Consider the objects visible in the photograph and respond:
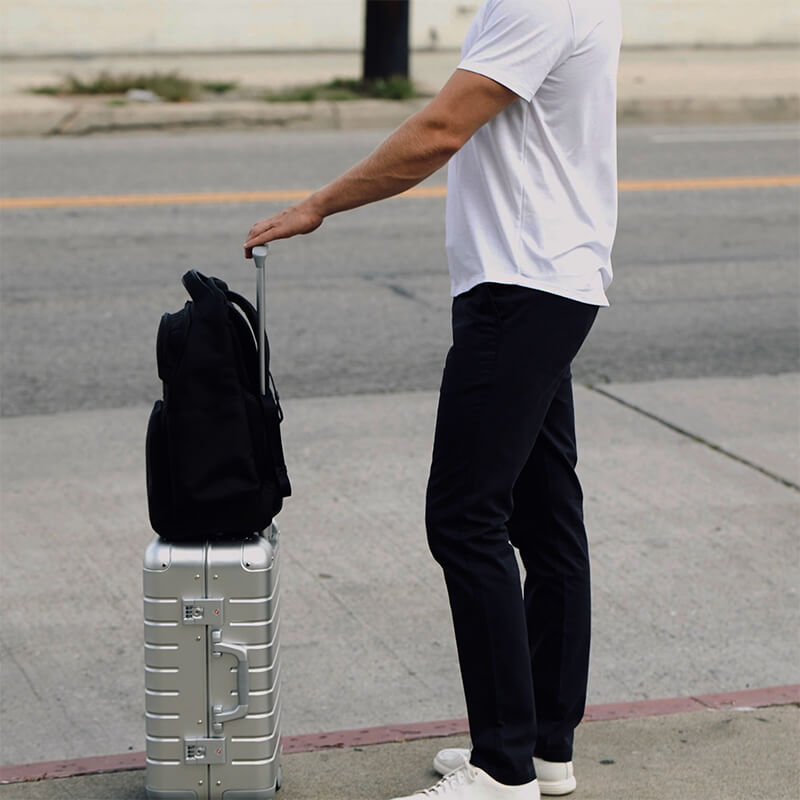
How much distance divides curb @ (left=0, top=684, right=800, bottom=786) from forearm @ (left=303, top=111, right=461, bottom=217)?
4.08 ft

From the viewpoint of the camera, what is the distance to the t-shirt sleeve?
272 centimetres

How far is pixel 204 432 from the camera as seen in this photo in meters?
2.94

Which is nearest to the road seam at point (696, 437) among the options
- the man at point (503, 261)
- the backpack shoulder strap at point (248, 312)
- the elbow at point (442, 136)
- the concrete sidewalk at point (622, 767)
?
the concrete sidewalk at point (622, 767)

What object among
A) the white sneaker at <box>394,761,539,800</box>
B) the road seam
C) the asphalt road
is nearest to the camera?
the white sneaker at <box>394,761,539,800</box>

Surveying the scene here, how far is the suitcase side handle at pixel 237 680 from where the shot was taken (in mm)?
2990

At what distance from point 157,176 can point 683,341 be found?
563 cm

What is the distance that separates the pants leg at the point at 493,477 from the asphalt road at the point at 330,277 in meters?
3.62

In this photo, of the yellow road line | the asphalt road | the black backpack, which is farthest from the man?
the yellow road line

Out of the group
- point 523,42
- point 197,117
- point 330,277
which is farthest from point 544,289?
point 197,117

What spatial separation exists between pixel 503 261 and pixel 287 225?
1.39 feet

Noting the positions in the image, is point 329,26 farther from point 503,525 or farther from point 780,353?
point 503,525

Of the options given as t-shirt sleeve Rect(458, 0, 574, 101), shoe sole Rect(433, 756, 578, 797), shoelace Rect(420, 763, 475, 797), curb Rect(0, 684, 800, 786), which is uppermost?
t-shirt sleeve Rect(458, 0, 574, 101)

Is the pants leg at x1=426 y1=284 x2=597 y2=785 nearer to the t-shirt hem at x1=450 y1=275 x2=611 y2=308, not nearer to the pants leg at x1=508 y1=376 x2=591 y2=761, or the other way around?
the t-shirt hem at x1=450 y1=275 x2=611 y2=308

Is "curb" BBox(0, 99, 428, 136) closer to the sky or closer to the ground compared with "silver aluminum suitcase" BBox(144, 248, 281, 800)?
closer to the ground
